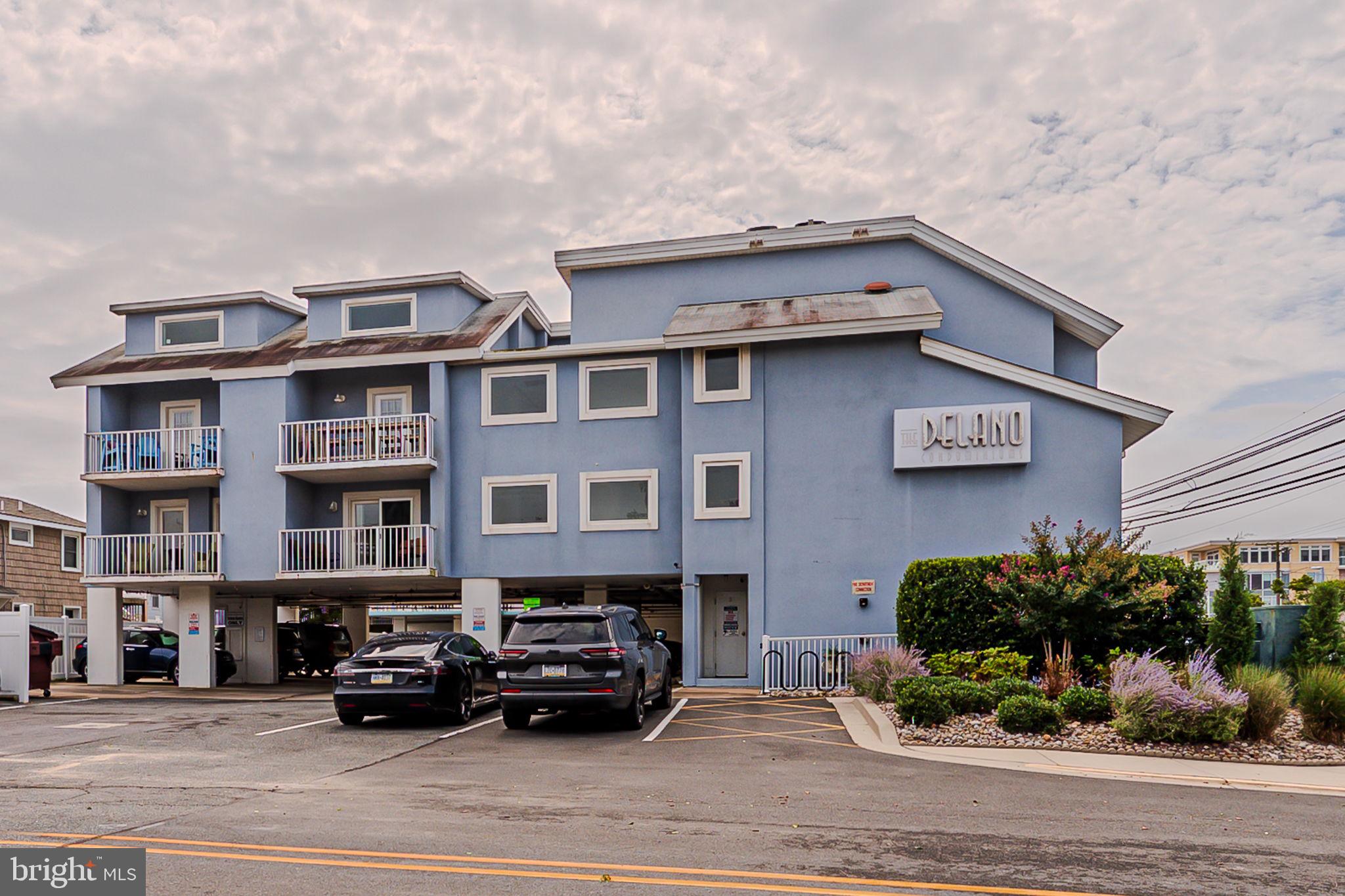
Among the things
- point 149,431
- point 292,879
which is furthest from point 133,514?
point 292,879

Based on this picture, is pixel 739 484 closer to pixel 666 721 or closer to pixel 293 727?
pixel 666 721

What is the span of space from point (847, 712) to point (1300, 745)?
20.5 feet

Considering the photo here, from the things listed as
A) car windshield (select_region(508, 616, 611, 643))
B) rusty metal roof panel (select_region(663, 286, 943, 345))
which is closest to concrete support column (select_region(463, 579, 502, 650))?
rusty metal roof panel (select_region(663, 286, 943, 345))

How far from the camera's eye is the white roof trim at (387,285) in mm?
26797

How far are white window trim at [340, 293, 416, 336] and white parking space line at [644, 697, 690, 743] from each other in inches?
501

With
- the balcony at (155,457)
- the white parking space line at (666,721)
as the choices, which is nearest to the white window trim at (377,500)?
the balcony at (155,457)

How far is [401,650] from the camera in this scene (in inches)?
622

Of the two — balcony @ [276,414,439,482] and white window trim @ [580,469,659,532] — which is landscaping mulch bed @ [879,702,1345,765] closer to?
white window trim @ [580,469,659,532]

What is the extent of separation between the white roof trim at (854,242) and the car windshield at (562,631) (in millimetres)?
13033

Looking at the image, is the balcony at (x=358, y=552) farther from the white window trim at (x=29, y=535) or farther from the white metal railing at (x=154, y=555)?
the white window trim at (x=29, y=535)

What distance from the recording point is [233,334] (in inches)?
1113

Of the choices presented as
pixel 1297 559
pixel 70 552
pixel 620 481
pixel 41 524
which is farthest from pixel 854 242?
pixel 1297 559

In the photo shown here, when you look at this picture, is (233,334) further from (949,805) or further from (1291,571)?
(1291,571)

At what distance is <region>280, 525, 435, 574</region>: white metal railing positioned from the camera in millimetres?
25438
